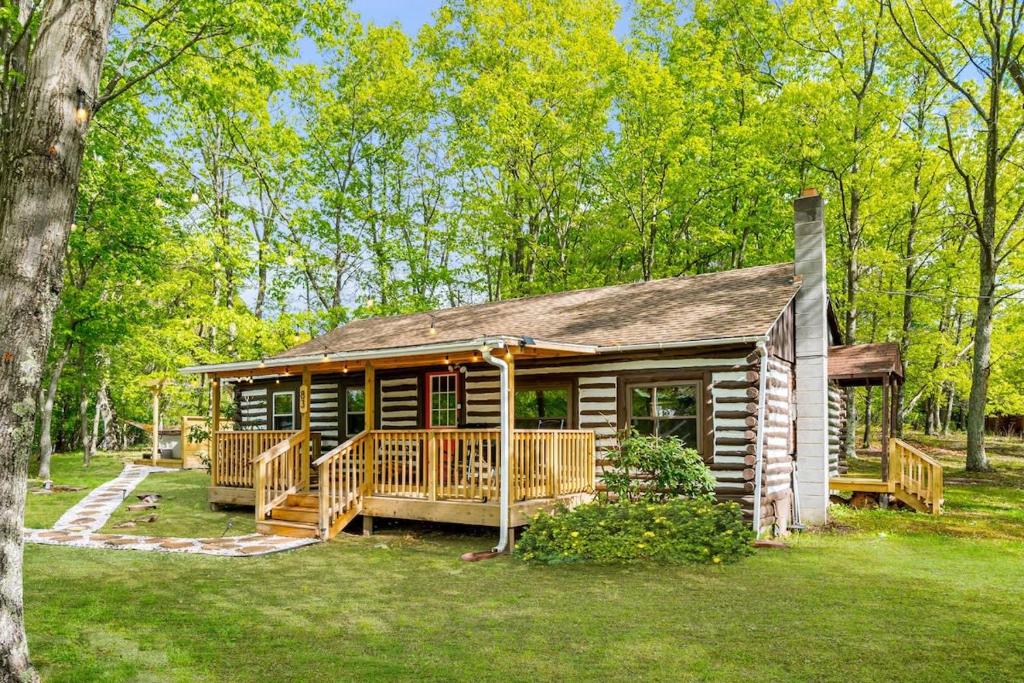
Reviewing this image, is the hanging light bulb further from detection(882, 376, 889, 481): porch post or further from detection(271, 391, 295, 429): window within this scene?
detection(882, 376, 889, 481): porch post

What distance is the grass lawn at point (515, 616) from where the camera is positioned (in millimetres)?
5520

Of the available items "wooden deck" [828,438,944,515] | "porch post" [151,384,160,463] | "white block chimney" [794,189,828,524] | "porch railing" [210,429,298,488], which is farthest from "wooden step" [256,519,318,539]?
"porch post" [151,384,160,463]

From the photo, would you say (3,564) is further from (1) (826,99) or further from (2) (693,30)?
(2) (693,30)

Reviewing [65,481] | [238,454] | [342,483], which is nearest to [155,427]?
[65,481]

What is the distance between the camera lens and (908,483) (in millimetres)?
15391

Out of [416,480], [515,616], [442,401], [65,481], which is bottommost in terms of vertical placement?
[65,481]

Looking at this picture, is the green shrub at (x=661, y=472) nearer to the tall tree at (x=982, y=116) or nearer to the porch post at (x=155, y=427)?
the tall tree at (x=982, y=116)

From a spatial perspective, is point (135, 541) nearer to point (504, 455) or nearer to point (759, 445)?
point (504, 455)

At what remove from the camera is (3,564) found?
172 inches

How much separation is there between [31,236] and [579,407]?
9814 mm

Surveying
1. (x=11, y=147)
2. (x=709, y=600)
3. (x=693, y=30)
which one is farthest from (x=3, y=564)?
(x=693, y=30)

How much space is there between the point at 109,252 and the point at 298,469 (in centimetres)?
984

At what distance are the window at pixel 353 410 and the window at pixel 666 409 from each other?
22.8 feet

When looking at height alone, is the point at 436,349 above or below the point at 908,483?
above
